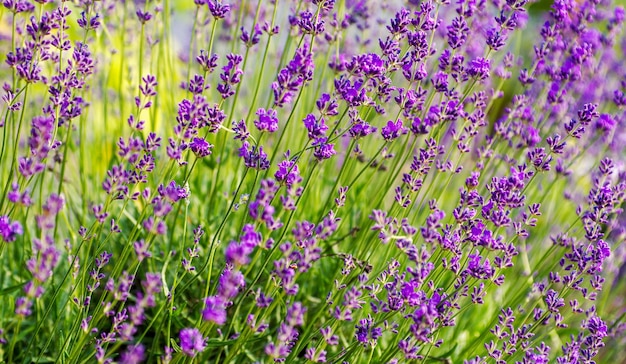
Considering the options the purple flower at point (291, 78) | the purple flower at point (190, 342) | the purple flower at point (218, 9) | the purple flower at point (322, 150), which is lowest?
the purple flower at point (190, 342)

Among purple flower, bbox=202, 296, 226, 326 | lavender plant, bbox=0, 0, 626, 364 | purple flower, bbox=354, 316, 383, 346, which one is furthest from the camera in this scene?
purple flower, bbox=354, 316, 383, 346

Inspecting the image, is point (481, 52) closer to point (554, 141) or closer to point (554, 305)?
point (554, 141)

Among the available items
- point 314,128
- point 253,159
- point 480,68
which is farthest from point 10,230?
point 480,68

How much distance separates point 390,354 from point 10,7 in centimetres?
157

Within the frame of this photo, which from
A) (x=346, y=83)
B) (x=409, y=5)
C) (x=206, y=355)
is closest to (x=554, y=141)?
(x=346, y=83)

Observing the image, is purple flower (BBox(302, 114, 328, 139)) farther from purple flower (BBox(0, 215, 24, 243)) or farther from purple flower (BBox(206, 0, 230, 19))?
purple flower (BBox(0, 215, 24, 243))

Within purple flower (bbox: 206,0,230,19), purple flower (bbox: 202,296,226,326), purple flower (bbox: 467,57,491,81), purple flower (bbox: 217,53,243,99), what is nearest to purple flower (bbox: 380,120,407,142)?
purple flower (bbox: 467,57,491,81)

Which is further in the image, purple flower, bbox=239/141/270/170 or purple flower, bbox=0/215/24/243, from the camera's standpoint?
purple flower, bbox=239/141/270/170

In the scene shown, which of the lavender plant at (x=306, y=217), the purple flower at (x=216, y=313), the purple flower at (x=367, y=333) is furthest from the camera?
the purple flower at (x=367, y=333)

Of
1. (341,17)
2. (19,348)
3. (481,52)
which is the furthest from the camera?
(481,52)

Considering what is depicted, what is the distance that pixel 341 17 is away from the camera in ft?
9.25

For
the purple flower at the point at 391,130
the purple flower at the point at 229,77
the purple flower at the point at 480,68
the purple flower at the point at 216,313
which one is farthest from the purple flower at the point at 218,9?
the purple flower at the point at 216,313

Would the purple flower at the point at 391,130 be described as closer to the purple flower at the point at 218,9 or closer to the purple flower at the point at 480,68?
Answer: the purple flower at the point at 480,68

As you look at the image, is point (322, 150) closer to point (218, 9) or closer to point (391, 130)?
point (391, 130)
